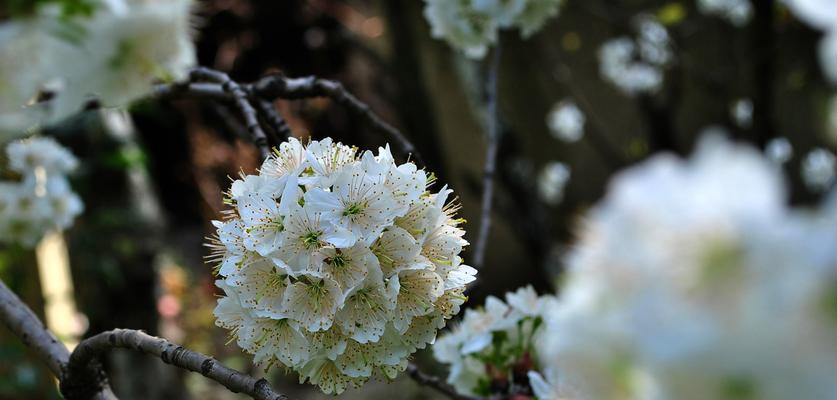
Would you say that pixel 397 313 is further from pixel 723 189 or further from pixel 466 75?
pixel 466 75

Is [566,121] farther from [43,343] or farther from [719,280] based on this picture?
[719,280]

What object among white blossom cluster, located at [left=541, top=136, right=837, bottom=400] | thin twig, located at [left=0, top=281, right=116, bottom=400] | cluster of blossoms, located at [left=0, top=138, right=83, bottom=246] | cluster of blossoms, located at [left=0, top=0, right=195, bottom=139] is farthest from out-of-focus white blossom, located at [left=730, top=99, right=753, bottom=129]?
white blossom cluster, located at [left=541, top=136, right=837, bottom=400]

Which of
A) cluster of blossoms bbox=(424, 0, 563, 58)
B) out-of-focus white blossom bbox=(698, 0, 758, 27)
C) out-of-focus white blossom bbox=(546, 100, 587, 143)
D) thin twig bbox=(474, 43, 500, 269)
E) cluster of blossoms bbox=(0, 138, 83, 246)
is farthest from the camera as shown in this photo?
out-of-focus white blossom bbox=(546, 100, 587, 143)

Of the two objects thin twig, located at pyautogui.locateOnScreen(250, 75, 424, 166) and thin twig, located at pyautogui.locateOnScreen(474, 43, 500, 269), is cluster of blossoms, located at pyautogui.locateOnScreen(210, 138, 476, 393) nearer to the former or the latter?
thin twig, located at pyautogui.locateOnScreen(250, 75, 424, 166)

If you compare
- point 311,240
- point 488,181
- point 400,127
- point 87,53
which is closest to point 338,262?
point 311,240

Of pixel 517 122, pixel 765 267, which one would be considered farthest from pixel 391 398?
pixel 765 267

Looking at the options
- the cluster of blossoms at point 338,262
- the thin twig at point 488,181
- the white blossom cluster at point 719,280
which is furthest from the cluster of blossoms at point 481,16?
the white blossom cluster at point 719,280
